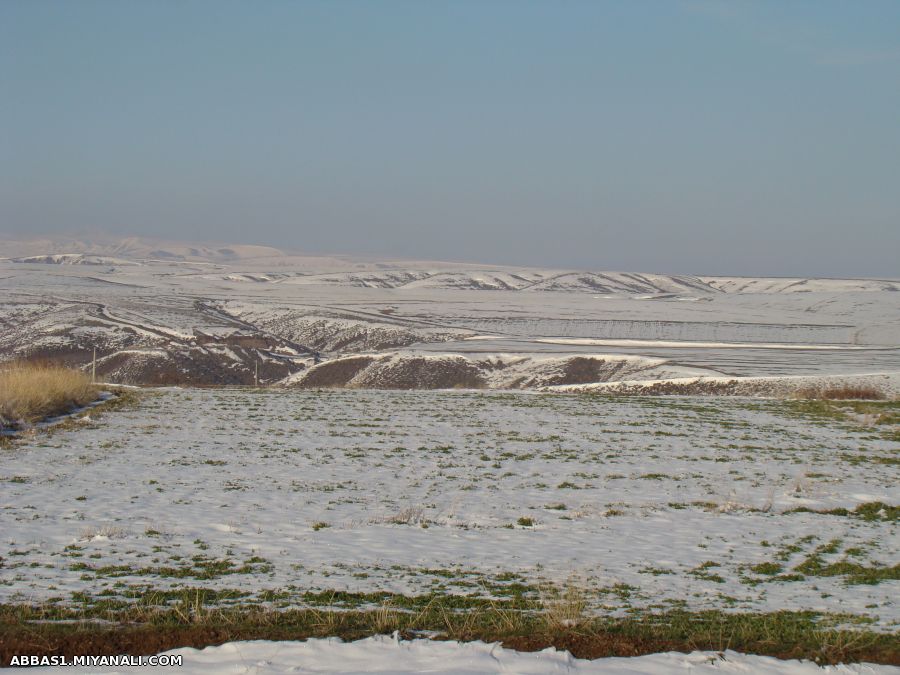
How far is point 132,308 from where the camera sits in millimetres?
78750

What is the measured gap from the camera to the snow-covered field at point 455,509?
9031 millimetres

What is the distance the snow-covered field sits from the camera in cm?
903

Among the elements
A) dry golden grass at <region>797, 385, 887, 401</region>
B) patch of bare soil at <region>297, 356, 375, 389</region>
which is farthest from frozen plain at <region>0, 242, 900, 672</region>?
patch of bare soil at <region>297, 356, 375, 389</region>

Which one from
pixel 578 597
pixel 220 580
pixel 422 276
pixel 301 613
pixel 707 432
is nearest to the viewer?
pixel 301 613

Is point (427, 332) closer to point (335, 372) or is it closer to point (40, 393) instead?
point (335, 372)

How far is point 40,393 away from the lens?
2139cm

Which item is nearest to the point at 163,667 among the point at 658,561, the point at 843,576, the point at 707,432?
the point at 658,561

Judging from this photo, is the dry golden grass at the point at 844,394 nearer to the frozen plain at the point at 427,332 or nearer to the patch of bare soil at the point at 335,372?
the frozen plain at the point at 427,332

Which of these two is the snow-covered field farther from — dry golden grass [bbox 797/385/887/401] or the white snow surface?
dry golden grass [bbox 797/385/887/401]

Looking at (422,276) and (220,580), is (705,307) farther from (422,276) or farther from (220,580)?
(220,580)

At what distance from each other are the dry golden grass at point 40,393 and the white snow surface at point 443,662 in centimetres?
1438

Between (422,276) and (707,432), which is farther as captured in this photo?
(422,276)

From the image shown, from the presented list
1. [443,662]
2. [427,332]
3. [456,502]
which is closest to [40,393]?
[456,502]

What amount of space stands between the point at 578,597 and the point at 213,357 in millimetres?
45542
